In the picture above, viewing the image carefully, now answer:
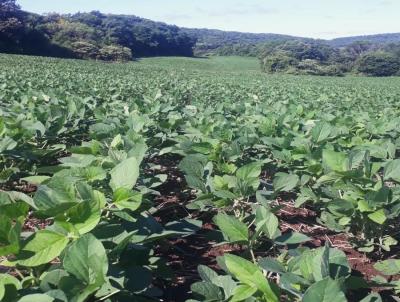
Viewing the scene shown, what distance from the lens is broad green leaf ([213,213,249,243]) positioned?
5.24 feet

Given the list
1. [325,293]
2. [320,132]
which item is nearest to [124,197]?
[325,293]

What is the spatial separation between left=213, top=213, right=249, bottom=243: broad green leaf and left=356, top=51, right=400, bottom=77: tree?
82.5m

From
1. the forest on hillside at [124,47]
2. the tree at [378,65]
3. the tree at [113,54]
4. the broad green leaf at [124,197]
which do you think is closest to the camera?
the broad green leaf at [124,197]

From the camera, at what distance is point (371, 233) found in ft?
7.99

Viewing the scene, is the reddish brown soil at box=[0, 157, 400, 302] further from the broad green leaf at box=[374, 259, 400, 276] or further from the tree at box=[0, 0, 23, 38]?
the tree at box=[0, 0, 23, 38]

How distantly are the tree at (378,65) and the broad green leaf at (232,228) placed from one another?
82493 millimetres

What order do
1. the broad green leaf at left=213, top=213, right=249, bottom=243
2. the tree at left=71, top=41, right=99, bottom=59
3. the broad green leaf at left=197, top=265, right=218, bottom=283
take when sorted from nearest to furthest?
the broad green leaf at left=197, top=265, right=218, bottom=283 → the broad green leaf at left=213, top=213, right=249, bottom=243 → the tree at left=71, top=41, right=99, bottom=59

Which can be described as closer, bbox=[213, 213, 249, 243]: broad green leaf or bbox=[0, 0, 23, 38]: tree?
bbox=[213, 213, 249, 243]: broad green leaf

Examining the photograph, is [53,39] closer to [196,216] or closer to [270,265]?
[196,216]

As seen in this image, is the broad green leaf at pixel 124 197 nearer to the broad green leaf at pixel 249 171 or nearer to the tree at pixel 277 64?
the broad green leaf at pixel 249 171

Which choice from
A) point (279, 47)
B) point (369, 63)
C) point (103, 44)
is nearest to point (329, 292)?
point (103, 44)

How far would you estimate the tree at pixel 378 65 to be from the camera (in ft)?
257

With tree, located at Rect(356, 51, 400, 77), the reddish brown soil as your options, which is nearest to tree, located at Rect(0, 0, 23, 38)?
tree, located at Rect(356, 51, 400, 77)

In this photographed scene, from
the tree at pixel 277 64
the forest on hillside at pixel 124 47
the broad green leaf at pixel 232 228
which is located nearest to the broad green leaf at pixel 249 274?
the broad green leaf at pixel 232 228
